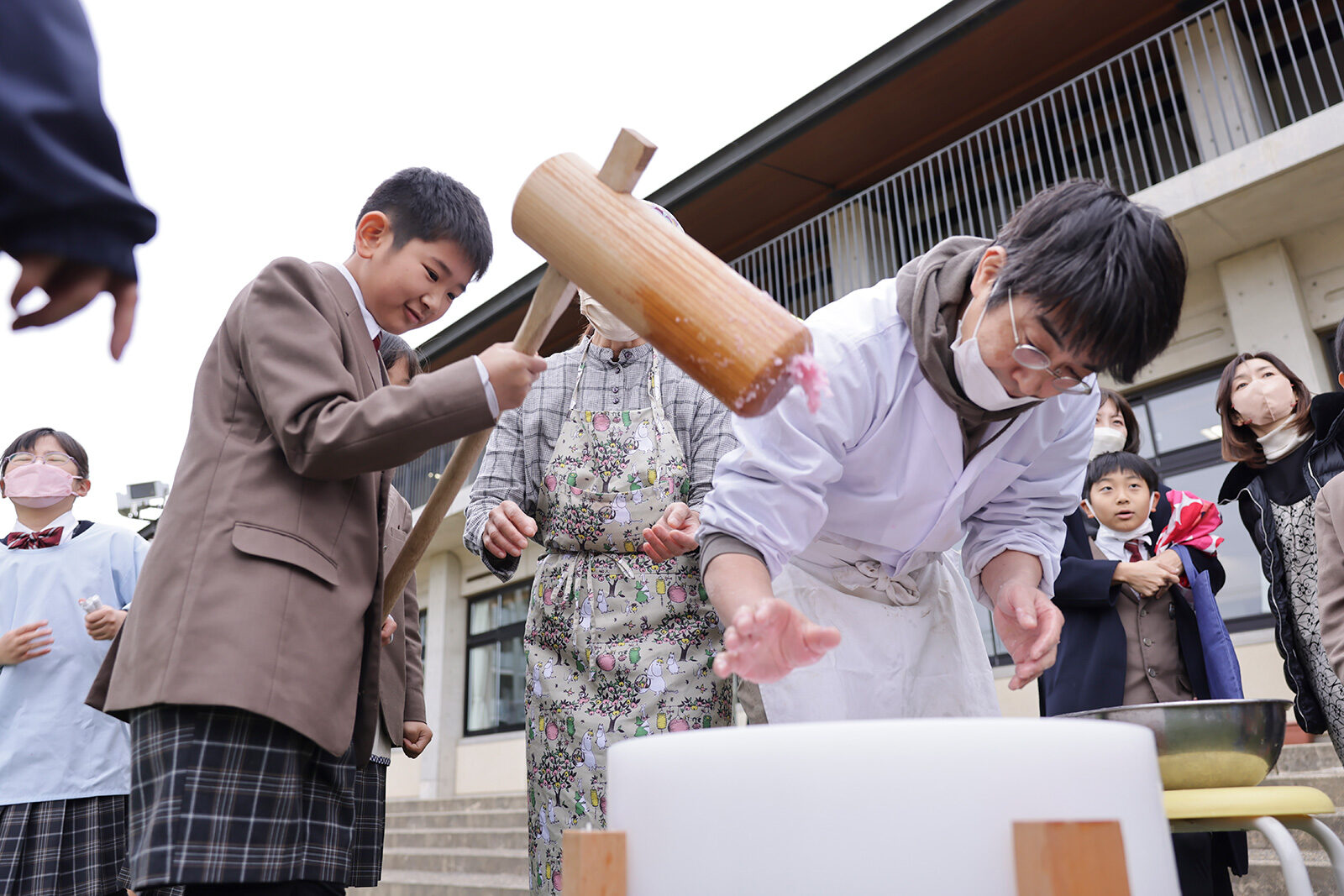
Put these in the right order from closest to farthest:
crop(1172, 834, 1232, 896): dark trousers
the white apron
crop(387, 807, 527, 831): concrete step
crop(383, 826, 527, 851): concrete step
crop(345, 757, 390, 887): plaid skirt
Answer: the white apron
crop(345, 757, 390, 887): plaid skirt
crop(1172, 834, 1232, 896): dark trousers
crop(383, 826, 527, 851): concrete step
crop(387, 807, 527, 831): concrete step

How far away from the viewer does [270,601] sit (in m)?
1.32

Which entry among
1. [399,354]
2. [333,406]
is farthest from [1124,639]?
[333,406]

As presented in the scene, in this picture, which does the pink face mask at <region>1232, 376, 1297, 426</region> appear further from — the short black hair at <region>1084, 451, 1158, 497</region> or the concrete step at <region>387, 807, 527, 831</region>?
the concrete step at <region>387, 807, 527, 831</region>

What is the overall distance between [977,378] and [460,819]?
9.42m

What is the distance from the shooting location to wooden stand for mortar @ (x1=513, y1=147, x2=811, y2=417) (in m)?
0.98

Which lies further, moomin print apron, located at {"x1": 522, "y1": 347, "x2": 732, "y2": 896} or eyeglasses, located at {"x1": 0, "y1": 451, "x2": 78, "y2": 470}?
eyeglasses, located at {"x1": 0, "y1": 451, "x2": 78, "y2": 470}

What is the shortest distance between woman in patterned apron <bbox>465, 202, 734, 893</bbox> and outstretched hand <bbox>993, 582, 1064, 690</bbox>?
60 cm

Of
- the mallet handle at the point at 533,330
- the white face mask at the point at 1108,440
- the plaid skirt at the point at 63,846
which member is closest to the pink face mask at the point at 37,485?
the plaid skirt at the point at 63,846

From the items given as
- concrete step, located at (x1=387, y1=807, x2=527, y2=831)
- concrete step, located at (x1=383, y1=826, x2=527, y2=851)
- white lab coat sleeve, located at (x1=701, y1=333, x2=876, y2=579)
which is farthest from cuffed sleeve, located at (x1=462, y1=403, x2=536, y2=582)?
concrete step, located at (x1=387, y1=807, x2=527, y2=831)

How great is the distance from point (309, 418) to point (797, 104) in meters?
8.58

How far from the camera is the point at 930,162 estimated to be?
9.34 metres

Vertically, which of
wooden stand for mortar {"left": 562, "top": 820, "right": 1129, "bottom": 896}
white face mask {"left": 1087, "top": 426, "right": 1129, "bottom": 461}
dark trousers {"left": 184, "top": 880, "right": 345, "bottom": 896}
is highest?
white face mask {"left": 1087, "top": 426, "right": 1129, "bottom": 461}

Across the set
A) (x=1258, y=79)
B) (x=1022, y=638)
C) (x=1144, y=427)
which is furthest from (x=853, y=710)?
(x=1258, y=79)

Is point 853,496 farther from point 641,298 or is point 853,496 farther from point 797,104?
point 797,104
